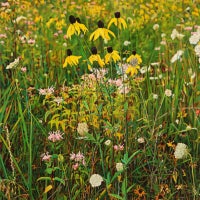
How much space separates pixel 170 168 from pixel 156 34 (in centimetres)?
243

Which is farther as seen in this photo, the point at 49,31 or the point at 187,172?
the point at 49,31

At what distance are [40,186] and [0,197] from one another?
256 millimetres

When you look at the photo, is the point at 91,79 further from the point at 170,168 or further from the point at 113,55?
the point at 170,168

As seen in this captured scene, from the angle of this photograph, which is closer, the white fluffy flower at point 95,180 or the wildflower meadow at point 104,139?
the white fluffy flower at point 95,180

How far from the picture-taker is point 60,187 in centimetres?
207

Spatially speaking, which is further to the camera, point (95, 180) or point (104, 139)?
point (104, 139)

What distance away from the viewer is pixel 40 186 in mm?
2299

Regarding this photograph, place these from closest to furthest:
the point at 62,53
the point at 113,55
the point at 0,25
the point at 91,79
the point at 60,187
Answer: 1. the point at 60,187
2. the point at 113,55
3. the point at 91,79
4. the point at 62,53
5. the point at 0,25

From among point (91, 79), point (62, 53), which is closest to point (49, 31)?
point (62, 53)

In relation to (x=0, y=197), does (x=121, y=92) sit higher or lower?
higher

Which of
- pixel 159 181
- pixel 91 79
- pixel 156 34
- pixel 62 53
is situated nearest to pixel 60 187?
pixel 159 181

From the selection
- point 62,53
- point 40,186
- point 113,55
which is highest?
point 113,55

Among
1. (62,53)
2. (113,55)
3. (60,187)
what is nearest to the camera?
(60,187)

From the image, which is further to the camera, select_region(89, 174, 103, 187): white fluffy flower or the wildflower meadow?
the wildflower meadow
